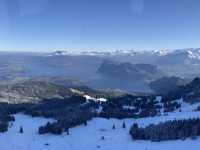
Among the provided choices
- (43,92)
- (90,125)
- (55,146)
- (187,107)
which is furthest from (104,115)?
(43,92)

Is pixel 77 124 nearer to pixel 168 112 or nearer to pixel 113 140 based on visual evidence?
pixel 113 140

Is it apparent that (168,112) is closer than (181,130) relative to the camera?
No

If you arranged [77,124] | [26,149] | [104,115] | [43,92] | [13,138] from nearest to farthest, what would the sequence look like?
[26,149], [13,138], [77,124], [104,115], [43,92]

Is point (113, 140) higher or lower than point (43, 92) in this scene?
higher

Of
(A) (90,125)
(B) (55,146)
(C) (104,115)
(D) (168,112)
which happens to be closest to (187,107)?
(D) (168,112)

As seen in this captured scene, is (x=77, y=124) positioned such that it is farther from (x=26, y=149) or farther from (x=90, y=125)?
(x=26, y=149)

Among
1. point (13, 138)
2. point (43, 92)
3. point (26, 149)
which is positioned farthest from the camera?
point (43, 92)
